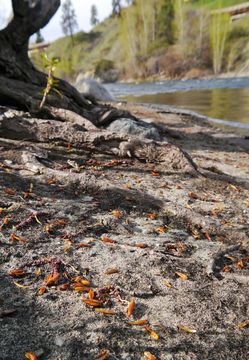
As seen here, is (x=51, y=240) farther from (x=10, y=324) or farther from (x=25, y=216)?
(x=10, y=324)

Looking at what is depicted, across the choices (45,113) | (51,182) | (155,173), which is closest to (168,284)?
(51,182)

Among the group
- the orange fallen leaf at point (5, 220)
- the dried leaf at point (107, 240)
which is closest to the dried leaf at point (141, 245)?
the dried leaf at point (107, 240)

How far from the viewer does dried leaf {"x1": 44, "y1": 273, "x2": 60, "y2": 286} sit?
2.98 m

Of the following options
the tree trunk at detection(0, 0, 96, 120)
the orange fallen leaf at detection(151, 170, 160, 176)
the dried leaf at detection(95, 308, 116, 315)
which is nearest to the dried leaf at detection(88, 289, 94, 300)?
the dried leaf at detection(95, 308, 116, 315)

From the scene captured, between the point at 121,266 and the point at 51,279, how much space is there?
0.64m

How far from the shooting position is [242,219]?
4617mm

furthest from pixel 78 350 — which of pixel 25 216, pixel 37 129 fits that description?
pixel 37 129

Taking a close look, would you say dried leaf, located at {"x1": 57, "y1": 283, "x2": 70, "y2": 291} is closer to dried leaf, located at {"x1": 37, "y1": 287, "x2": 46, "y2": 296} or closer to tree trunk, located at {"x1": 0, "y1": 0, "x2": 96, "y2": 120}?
dried leaf, located at {"x1": 37, "y1": 287, "x2": 46, "y2": 296}

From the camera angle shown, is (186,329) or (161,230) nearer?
(186,329)

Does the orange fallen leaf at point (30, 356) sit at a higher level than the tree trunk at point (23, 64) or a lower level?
lower

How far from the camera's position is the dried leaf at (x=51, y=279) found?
2.98 m

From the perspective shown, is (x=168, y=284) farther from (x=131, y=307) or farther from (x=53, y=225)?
(x=53, y=225)

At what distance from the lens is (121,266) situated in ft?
10.9

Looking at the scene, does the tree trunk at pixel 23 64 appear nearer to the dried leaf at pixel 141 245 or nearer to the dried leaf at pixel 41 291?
the dried leaf at pixel 141 245
